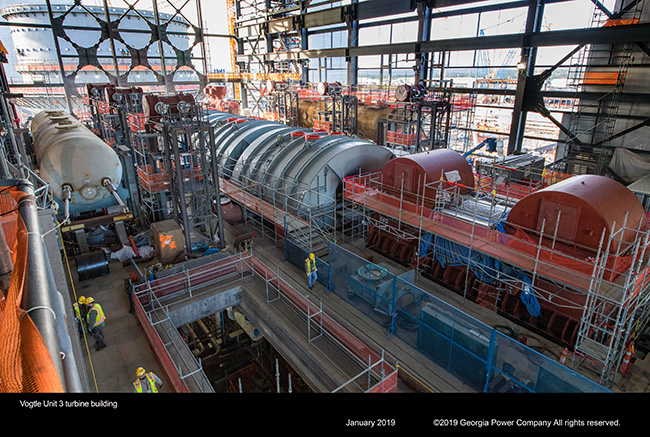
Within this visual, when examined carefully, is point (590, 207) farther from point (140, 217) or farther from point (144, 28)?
point (144, 28)

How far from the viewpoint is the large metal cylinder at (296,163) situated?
1677 cm

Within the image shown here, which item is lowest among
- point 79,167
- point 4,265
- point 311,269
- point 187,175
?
point 311,269

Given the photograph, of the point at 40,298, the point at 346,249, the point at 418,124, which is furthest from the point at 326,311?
the point at 418,124

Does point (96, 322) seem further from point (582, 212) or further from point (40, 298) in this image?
point (582, 212)

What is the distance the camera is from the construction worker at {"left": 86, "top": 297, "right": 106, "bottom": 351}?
1029cm

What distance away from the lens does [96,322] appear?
1034cm

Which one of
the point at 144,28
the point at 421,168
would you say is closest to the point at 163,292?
the point at 421,168

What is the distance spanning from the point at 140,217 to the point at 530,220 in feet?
52.7

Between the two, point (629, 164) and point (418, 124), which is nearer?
point (629, 164)

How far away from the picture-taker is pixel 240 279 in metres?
13.8

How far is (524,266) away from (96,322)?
11.4m

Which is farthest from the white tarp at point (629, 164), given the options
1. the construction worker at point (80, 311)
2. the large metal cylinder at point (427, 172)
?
the construction worker at point (80, 311)

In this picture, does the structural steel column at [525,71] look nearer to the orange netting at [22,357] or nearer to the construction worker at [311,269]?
the construction worker at [311,269]

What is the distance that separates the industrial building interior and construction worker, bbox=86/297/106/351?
0.28m
